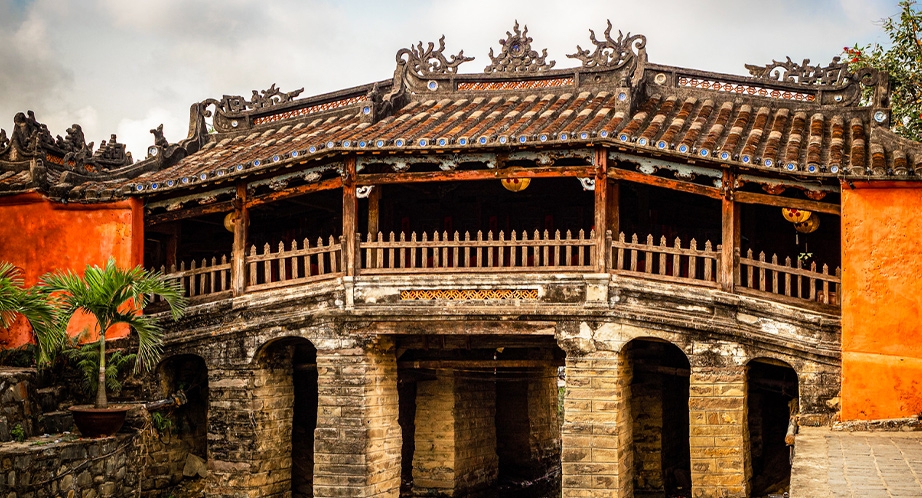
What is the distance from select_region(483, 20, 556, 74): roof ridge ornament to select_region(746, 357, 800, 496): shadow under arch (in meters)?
5.64

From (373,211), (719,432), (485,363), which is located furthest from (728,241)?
(373,211)

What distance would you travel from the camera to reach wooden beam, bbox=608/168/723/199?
1339cm

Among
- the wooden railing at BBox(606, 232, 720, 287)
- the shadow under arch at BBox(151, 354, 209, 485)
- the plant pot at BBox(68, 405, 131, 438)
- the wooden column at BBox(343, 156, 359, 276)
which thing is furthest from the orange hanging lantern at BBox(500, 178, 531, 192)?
the plant pot at BBox(68, 405, 131, 438)

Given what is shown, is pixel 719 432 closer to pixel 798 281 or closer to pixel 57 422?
pixel 798 281

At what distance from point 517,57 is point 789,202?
17.5ft

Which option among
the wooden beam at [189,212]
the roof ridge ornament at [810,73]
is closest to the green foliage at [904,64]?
the roof ridge ornament at [810,73]

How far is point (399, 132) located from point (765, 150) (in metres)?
4.96

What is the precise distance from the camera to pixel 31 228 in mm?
16281

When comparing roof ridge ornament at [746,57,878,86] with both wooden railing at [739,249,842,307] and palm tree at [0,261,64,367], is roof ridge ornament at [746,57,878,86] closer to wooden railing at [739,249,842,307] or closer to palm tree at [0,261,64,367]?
wooden railing at [739,249,842,307]

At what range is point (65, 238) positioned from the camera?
1620 cm

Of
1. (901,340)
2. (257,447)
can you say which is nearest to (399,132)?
(257,447)

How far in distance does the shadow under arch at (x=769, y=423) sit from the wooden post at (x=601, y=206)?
2.55 m

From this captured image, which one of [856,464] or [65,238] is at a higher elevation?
[65,238]

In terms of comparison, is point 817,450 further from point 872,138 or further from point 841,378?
point 872,138
